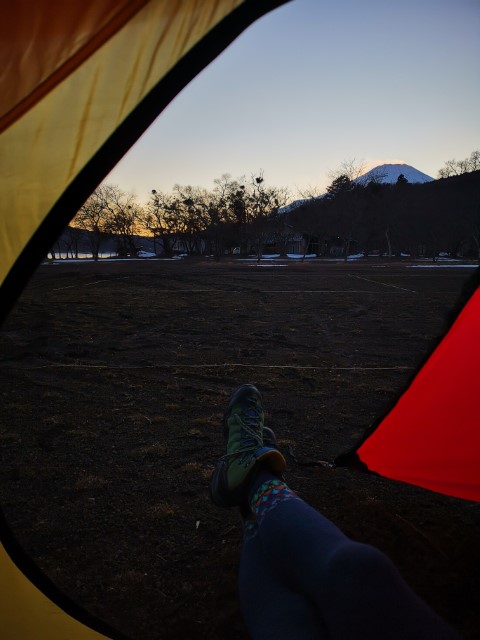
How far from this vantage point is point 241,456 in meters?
1.77

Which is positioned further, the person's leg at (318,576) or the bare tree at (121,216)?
the bare tree at (121,216)

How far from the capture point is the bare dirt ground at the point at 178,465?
1592mm

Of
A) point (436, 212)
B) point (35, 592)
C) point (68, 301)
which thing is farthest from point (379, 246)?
→ point (35, 592)

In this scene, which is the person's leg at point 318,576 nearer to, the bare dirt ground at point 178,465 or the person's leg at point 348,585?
the person's leg at point 348,585

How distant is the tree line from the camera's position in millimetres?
37500

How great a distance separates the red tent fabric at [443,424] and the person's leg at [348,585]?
A: 0.99m

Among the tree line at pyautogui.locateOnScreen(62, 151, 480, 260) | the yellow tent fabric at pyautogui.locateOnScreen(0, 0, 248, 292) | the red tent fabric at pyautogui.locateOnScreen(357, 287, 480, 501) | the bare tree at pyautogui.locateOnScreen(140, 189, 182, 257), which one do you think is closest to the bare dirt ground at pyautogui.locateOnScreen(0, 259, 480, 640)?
the red tent fabric at pyautogui.locateOnScreen(357, 287, 480, 501)

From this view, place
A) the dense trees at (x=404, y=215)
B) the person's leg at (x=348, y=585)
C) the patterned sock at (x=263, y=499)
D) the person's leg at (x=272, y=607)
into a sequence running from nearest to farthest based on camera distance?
the person's leg at (x=348, y=585) → the person's leg at (x=272, y=607) → the patterned sock at (x=263, y=499) → the dense trees at (x=404, y=215)

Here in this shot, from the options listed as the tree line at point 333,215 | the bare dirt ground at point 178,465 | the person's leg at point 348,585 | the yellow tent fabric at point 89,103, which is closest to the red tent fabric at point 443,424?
the bare dirt ground at point 178,465

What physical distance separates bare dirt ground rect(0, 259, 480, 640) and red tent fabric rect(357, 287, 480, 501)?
0.42 feet

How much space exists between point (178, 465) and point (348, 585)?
1.61 metres

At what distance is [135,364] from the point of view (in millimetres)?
4457

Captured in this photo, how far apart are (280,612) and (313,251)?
53.3m

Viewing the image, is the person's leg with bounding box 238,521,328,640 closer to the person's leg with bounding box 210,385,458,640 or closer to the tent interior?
the person's leg with bounding box 210,385,458,640
